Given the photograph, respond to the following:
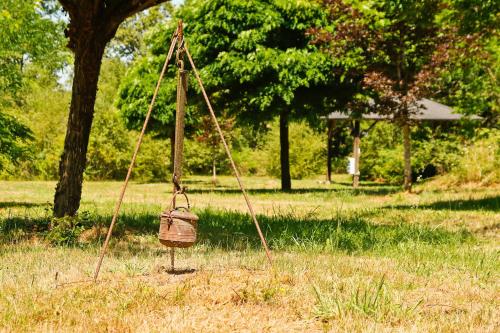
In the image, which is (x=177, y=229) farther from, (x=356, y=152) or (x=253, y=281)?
(x=356, y=152)

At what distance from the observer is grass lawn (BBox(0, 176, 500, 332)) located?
3961mm

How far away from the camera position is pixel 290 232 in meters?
8.04

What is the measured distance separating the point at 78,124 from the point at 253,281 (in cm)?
429

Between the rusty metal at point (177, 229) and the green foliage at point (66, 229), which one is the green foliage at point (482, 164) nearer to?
the green foliage at point (66, 229)

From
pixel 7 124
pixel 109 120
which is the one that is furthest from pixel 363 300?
pixel 109 120

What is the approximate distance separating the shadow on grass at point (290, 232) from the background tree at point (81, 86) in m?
0.70

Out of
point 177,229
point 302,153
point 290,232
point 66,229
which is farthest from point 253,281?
point 302,153

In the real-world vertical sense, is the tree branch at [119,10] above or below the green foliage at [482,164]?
above

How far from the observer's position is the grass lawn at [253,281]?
3961 mm

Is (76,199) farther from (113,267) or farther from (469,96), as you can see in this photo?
(469,96)

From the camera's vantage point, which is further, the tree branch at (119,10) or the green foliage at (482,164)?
the green foliage at (482,164)

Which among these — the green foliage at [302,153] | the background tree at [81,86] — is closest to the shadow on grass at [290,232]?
the background tree at [81,86]

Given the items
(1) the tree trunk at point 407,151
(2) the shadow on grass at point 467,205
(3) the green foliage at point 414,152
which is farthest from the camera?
(3) the green foliage at point 414,152

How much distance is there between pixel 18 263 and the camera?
5840 millimetres
